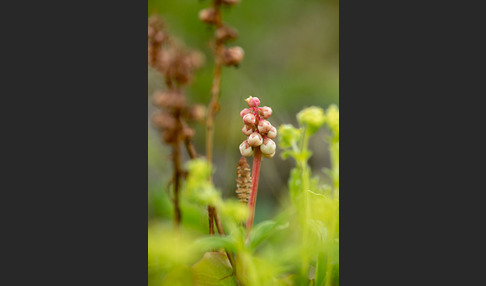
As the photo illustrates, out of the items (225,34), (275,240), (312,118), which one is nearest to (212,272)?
(275,240)

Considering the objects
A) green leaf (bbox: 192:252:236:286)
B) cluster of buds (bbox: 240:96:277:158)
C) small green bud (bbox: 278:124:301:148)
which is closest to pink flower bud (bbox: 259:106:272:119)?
cluster of buds (bbox: 240:96:277:158)

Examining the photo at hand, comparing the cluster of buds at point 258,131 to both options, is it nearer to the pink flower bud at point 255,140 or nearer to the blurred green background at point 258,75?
the pink flower bud at point 255,140

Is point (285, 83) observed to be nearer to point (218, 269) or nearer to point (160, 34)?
point (160, 34)

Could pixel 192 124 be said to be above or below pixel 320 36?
below

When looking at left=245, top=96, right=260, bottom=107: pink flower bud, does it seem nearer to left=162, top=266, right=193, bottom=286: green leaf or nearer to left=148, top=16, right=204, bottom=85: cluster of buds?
left=148, top=16, right=204, bottom=85: cluster of buds

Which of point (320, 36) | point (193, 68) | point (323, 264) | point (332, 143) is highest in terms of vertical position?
point (320, 36)

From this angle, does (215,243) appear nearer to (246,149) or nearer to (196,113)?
(246,149)

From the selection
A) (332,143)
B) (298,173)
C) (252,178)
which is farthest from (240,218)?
(332,143)
